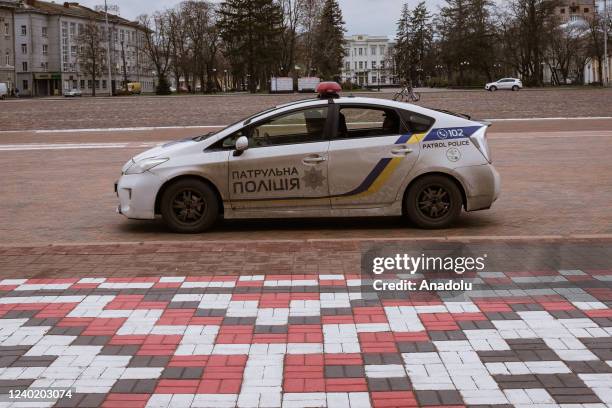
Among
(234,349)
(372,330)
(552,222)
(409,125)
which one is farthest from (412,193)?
(234,349)

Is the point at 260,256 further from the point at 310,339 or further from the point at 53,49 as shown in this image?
the point at 53,49

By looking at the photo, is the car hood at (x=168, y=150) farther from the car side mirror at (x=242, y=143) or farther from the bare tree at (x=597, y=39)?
the bare tree at (x=597, y=39)

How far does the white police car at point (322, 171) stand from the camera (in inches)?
337

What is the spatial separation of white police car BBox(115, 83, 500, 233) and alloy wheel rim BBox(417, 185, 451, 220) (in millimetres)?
11

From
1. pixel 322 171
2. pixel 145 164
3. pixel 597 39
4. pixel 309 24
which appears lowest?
pixel 322 171

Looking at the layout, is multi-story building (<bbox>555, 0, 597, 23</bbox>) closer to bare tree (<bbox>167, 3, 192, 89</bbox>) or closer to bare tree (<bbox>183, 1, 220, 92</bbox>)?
bare tree (<bbox>183, 1, 220, 92</bbox>)

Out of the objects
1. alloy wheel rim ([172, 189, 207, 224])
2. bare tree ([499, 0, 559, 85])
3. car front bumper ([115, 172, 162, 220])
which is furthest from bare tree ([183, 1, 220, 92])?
alloy wheel rim ([172, 189, 207, 224])

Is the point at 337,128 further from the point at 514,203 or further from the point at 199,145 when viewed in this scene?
the point at 514,203

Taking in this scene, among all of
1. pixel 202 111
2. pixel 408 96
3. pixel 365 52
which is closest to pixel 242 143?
pixel 202 111

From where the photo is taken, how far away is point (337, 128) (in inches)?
343

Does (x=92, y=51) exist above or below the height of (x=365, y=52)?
below

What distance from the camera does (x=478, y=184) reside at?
863 centimetres

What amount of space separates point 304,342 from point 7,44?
115154 millimetres

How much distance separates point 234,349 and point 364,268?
7.32 ft
